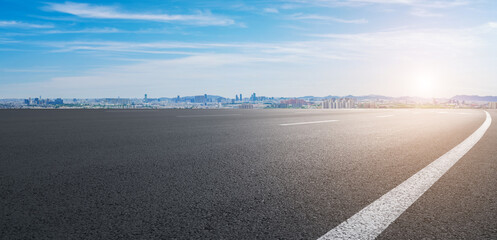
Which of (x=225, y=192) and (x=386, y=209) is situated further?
(x=225, y=192)

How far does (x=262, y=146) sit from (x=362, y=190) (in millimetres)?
2870

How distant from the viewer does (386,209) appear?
2488mm

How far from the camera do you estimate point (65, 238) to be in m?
1.96

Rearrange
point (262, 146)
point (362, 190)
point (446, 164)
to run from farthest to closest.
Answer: point (262, 146)
point (446, 164)
point (362, 190)

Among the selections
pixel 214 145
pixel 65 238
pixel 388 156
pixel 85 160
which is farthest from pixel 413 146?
pixel 65 238

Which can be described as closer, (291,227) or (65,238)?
(65,238)

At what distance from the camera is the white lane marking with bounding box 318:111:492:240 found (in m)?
2.05

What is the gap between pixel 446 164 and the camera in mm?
Result: 4352

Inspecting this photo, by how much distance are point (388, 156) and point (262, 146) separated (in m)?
1.85

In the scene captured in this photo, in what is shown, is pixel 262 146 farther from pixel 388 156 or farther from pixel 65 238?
pixel 65 238

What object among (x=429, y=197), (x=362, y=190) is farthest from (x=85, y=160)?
(x=429, y=197)

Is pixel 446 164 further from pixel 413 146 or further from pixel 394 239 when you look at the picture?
pixel 394 239

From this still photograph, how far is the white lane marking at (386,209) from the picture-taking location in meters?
2.05

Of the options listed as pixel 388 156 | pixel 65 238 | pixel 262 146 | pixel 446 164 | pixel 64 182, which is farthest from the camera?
pixel 262 146
